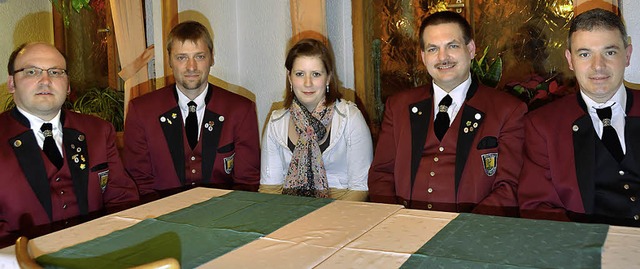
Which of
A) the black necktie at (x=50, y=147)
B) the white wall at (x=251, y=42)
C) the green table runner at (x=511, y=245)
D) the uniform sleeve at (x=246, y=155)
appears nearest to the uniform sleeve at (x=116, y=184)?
the black necktie at (x=50, y=147)

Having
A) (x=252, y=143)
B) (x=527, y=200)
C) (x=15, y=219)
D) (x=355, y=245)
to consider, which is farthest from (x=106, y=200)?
(x=527, y=200)

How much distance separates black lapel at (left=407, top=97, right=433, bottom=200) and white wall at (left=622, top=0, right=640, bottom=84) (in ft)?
4.23

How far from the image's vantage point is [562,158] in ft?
7.68

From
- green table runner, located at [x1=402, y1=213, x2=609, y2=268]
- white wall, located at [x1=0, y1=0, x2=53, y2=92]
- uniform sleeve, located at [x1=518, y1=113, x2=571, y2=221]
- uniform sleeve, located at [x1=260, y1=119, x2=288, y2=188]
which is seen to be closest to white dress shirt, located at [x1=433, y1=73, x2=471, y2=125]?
uniform sleeve, located at [x1=518, y1=113, x2=571, y2=221]

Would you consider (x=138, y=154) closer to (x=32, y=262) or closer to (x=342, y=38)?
(x=342, y=38)

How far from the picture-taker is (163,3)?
14.3 ft

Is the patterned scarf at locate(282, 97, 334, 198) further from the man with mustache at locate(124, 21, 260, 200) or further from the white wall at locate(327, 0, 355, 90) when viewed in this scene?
the white wall at locate(327, 0, 355, 90)

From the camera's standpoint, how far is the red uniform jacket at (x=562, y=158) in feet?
7.47

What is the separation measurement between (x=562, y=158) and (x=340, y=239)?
1177mm

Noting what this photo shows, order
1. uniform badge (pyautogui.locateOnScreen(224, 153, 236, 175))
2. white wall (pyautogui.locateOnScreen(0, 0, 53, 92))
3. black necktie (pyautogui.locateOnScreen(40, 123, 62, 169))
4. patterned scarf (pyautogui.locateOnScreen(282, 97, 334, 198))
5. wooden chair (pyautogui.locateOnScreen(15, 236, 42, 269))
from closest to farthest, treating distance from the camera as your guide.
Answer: wooden chair (pyautogui.locateOnScreen(15, 236, 42, 269)) → black necktie (pyautogui.locateOnScreen(40, 123, 62, 169)) → patterned scarf (pyautogui.locateOnScreen(282, 97, 334, 198)) → uniform badge (pyautogui.locateOnScreen(224, 153, 236, 175)) → white wall (pyautogui.locateOnScreen(0, 0, 53, 92))

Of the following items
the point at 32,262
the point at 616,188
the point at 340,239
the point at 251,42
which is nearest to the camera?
the point at 32,262

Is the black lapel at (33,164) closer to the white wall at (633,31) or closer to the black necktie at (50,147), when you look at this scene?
the black necktie at (50,147)

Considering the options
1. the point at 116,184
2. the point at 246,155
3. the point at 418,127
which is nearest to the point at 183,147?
the point at 246,155

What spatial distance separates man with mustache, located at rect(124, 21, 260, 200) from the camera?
3.21 meters
